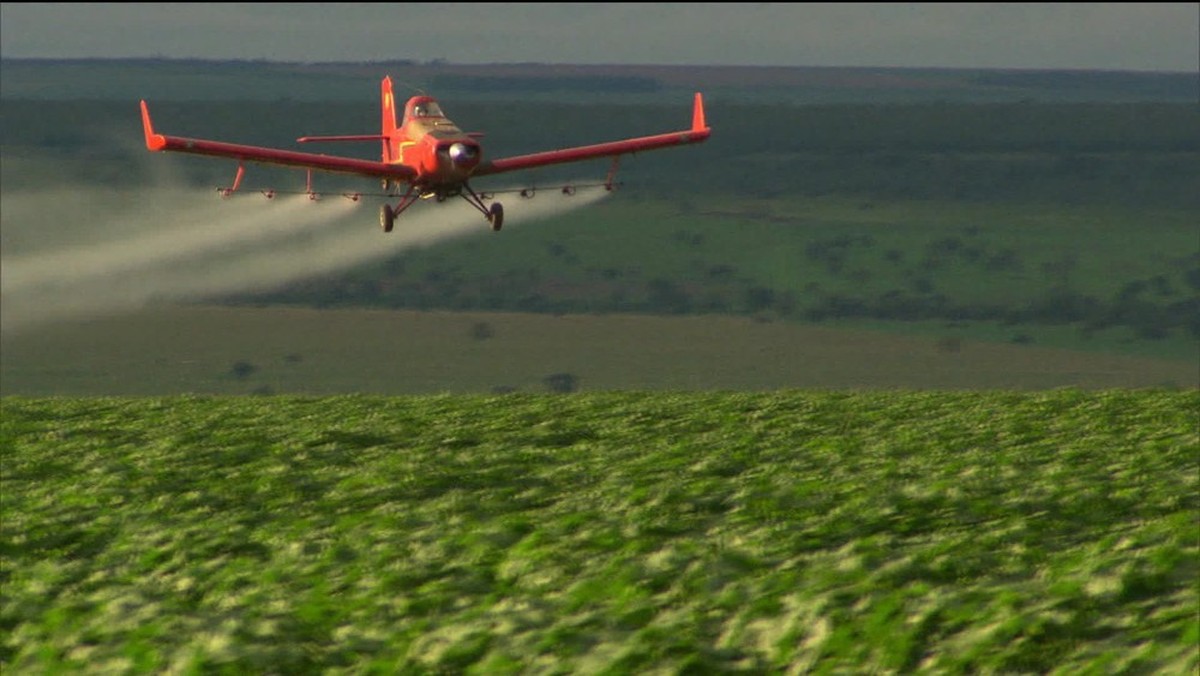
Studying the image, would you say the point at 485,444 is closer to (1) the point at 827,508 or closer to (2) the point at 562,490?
(2) the point at 562,490


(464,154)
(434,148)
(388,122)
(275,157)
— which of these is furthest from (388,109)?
(464,154)

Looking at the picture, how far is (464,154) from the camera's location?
42438 millimetres

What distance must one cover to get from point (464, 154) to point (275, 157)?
4.88m

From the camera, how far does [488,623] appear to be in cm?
3453

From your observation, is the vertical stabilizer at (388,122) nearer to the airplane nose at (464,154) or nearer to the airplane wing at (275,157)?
the airplane wing at (275,157)

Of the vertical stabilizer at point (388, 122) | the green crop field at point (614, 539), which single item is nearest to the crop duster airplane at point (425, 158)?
the vertical stabilizer at point (388, 122)

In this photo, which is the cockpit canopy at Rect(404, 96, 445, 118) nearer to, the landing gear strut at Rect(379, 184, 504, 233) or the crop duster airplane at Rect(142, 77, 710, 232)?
the crop duster airplane at Rect(142, 77, 710, 232)

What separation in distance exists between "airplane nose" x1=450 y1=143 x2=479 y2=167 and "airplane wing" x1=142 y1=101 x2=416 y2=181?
186 centimetres

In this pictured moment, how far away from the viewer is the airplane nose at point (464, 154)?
139 ft

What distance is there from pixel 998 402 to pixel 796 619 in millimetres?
21228

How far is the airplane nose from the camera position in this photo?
139 ft

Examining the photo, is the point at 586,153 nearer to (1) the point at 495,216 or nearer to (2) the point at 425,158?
(1) the point at 495,216

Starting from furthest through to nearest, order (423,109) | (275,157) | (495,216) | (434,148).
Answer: (423,109)
(275,157)
(434,148)
(495,216)

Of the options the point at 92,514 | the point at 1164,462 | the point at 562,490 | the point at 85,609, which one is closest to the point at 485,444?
the point at 562,490
